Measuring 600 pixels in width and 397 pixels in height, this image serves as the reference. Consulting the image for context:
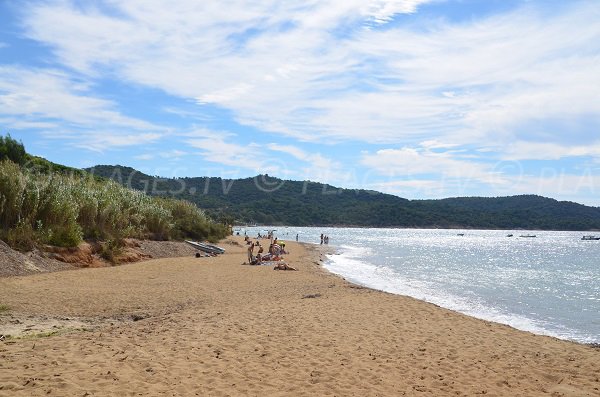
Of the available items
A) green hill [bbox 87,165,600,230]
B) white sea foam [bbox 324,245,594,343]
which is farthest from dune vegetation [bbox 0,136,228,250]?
green hill [bbox 87,165,600,230]

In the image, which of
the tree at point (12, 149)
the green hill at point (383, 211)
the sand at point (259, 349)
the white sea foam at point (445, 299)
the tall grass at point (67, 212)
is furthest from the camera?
the green hill at point (383, 211)

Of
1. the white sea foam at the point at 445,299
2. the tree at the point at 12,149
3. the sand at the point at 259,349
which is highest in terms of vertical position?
the tree at the point at 12,149

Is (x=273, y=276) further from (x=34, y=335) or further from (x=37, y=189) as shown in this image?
(x=34, y=335)

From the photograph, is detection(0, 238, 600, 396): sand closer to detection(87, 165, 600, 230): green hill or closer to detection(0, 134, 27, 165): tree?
detection(0, 134, 27, 165): tree

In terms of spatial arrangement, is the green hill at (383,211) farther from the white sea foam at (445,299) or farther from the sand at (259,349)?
the sand at (259,349)

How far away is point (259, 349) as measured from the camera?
8.04 m

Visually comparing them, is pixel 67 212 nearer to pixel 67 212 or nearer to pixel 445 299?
pixel 67 212

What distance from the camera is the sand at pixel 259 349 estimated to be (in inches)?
246

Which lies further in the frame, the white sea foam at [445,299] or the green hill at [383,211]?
the green hill at [383,211]

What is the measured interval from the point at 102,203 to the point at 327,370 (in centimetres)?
1790

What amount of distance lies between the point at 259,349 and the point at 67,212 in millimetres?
13427

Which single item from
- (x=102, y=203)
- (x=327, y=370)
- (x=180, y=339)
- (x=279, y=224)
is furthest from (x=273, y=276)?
(x=279, y=224)

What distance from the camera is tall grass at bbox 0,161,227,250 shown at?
55.3 feet

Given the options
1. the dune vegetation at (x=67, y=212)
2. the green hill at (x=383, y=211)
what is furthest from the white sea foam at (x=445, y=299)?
the green hill at (x=383, y=211)
